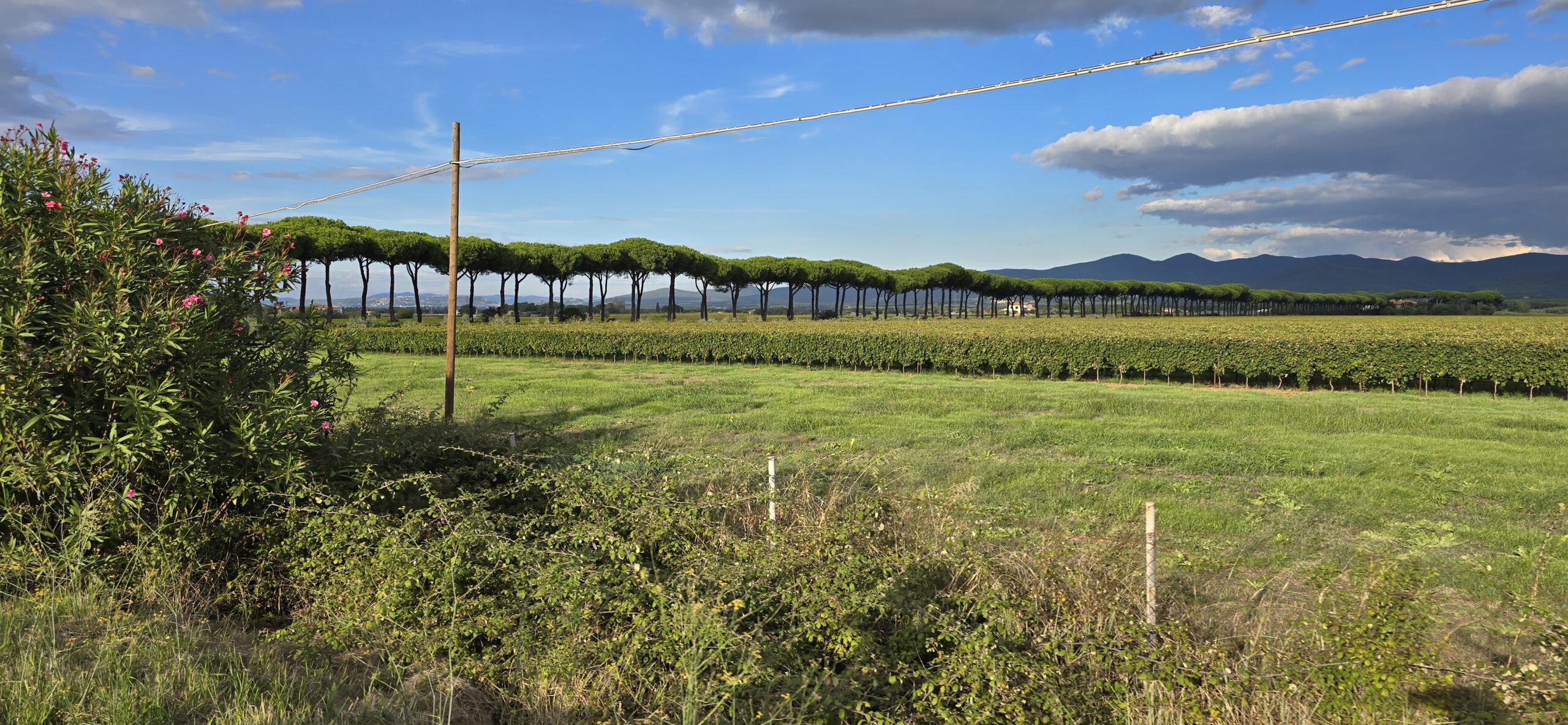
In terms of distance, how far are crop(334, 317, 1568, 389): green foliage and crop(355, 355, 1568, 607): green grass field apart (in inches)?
50.2

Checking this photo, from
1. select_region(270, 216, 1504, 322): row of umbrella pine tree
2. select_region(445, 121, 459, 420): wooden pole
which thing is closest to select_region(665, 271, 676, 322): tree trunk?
select_region(270, 216, 1504, 322): row of umbrella pine tree

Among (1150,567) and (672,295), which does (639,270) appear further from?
(1150,567)

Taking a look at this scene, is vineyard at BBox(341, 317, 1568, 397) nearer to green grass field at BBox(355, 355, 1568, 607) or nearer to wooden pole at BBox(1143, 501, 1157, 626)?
green grass field at BBox(355, 355, 1568, 607)

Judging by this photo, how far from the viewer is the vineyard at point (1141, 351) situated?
19672 millimetres

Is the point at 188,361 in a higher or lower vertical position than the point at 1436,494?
higher

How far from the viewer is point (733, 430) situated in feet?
43.1

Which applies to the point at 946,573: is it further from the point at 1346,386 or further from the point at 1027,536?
the point at 1346,386

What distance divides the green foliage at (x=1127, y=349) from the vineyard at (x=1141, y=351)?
0.10 feet

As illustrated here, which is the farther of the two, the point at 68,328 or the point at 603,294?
the point at 603,294

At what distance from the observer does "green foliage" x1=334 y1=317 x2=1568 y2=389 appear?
1966 centimetres

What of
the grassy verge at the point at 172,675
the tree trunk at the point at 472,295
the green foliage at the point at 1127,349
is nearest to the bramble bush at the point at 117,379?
the grassy verge at the point at 172,675

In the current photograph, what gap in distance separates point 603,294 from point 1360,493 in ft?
215

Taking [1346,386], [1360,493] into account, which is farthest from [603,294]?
[1360,493]

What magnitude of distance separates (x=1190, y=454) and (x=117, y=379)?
36.8 ft
